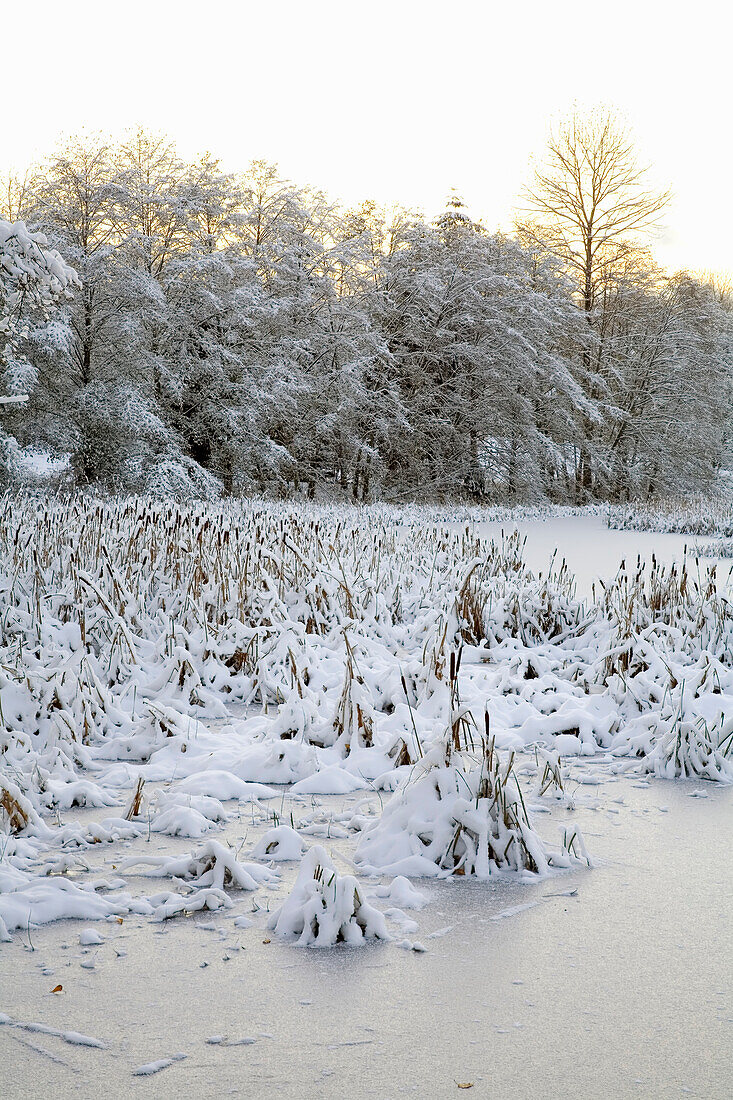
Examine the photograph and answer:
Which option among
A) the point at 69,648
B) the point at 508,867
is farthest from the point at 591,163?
the point at 508,867

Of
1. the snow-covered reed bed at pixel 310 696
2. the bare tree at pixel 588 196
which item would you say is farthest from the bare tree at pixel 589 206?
the snow-covered reed bed at pixel 310 696

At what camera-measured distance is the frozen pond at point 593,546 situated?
10773mm

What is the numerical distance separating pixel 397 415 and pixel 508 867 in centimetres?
1991

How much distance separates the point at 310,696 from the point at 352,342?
717 inches

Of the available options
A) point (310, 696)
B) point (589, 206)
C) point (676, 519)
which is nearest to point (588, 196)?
point (589, 206)

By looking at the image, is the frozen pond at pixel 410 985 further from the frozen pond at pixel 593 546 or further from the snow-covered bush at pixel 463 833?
the frozen pond at pixel 593 546

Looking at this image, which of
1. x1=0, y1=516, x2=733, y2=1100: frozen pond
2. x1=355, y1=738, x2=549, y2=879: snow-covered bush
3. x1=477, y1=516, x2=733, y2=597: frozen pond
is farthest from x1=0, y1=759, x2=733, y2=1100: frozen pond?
x1=477, y1=516, x2=733, y2=597: frozen pond

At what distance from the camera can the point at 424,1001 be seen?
2.19m

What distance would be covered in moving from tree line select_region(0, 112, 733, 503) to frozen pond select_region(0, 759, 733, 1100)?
51.5 ft

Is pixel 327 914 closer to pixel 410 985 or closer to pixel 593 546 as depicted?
pixel 410 985

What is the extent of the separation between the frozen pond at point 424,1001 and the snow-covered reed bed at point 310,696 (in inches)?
8.0

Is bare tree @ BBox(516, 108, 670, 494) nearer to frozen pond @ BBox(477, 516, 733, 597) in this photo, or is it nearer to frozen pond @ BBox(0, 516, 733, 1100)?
frozen pond @ BBox(477, 516, 733, 597)

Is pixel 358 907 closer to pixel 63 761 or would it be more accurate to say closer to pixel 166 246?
pixel 63 761

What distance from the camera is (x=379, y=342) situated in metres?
22.1
